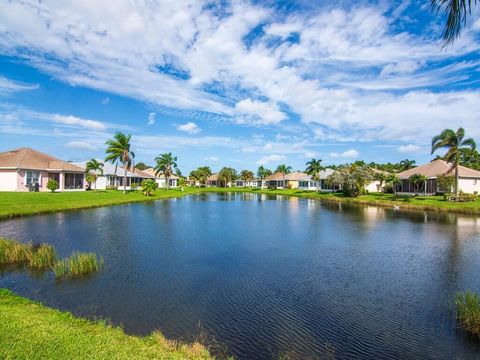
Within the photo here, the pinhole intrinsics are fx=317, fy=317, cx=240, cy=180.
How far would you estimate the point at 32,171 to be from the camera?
49.0 m

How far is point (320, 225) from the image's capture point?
99.5 feet

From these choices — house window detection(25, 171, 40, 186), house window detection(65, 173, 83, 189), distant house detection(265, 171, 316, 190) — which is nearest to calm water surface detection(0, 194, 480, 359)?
house window detection(25, 171, 40, 186)

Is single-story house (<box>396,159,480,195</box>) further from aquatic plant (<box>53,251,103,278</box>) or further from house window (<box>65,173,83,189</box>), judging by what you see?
house window (<box>65,173,83,189</box>)

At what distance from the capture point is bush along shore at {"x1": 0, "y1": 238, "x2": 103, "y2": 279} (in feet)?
44.4

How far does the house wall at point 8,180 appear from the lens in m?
46.1

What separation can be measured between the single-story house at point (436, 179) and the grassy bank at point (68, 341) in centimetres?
5598

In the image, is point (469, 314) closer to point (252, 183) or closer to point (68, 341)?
point (68, 341)

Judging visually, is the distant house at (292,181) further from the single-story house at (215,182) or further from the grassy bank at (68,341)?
the grassy bank at (68,341)

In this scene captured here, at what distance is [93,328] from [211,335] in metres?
3.11

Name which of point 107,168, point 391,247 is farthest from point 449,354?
point 107,168

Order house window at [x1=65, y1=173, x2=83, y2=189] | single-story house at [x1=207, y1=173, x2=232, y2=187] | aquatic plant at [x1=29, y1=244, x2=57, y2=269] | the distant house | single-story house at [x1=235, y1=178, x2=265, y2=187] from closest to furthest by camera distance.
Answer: aquatic plant at [x1=29, y1=244, x2=57, y2=269] → house window at [x1=65, y1=173, x2=83, y2=189] → the distant house → single-story house at [x1=207, y1=173, x2=232, y2=187] → single-story house at [x1=235, y1=178, x2=265, y2=187]

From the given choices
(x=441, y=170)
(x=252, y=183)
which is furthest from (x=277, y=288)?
(x=252, y=183)

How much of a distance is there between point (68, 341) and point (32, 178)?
51.3 m

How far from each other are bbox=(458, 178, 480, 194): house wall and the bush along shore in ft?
197
